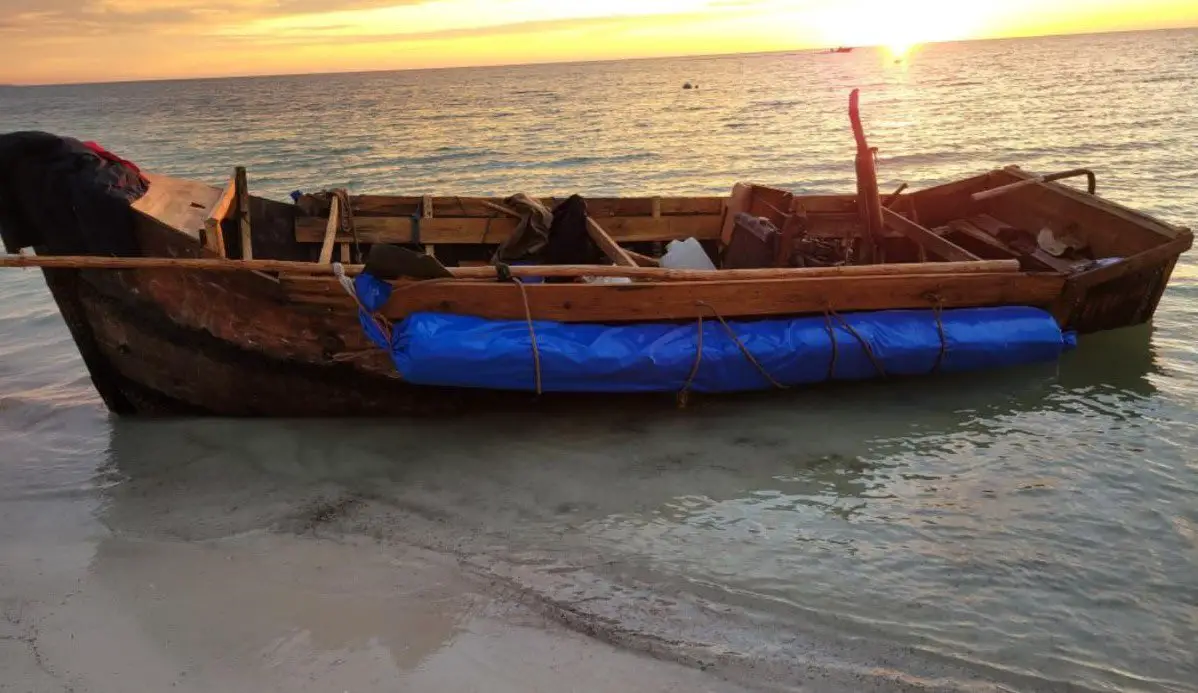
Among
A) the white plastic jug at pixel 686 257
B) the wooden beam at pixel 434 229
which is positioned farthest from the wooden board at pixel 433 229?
the white plastic jug at pixel 686 257

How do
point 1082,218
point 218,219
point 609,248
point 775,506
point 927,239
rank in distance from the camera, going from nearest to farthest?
point 775,506, point 218,219, point 609,248, point 927,239, point 1082,218

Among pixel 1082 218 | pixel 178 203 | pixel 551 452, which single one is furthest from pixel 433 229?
pixel 1082 218

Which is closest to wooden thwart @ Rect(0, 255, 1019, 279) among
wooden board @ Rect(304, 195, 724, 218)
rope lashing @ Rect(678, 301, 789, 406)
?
rope lashing @ Rect(678, 301, 789, 406)

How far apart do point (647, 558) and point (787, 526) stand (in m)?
0.96

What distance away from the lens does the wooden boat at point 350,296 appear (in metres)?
5.66

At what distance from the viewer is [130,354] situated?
237 inches

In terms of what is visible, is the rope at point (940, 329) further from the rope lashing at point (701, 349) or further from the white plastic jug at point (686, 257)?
the white plastic jug at point (686, 257)

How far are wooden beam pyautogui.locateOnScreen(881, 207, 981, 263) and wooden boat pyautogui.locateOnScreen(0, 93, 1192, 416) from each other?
0.05ft

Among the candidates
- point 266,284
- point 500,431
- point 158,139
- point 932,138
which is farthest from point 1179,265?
point 158,139

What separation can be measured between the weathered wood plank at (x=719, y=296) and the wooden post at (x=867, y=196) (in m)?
1.20

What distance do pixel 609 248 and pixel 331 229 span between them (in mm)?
2588

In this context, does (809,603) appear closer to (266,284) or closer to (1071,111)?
(266,284)

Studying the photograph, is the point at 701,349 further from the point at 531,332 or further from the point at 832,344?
the point at 531,332

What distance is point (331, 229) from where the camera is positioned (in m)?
7.45
